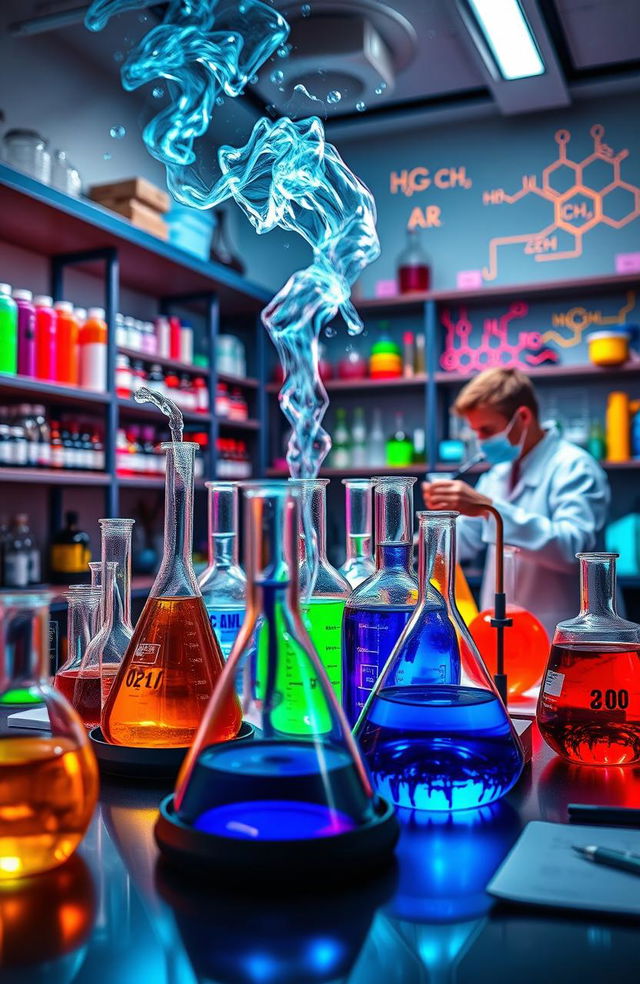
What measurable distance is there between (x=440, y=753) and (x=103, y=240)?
2909 mm

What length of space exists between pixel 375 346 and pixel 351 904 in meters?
3.95

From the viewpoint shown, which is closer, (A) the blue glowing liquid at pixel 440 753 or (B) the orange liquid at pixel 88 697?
(A) the blue glowing liquid at pixel 440 753

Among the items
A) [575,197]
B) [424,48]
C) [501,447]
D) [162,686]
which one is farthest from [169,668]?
[575,197]

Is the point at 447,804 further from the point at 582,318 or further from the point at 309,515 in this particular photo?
the point at 582,318

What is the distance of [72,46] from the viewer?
3.54m

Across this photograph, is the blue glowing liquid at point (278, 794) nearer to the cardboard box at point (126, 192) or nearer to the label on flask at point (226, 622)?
the label on flask at point (226, 622)

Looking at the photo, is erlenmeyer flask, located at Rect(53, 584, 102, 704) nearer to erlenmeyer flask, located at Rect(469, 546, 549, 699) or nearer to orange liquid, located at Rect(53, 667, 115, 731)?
orange liquid, located at Rect(53, 667, 115, 731)

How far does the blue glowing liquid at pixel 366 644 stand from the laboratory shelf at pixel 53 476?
2096 millimetres

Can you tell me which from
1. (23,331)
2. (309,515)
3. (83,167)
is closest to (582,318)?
(83,167)

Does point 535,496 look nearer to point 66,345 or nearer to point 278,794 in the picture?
point 66,345

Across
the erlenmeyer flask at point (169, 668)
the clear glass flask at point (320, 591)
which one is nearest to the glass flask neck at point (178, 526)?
the erlenmeyer flask at point (169, 668)

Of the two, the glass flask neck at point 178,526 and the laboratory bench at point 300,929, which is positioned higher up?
the glass flask neck at point 178,526

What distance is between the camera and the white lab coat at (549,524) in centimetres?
245

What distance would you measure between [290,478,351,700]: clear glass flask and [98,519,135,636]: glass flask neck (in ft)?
0.56
